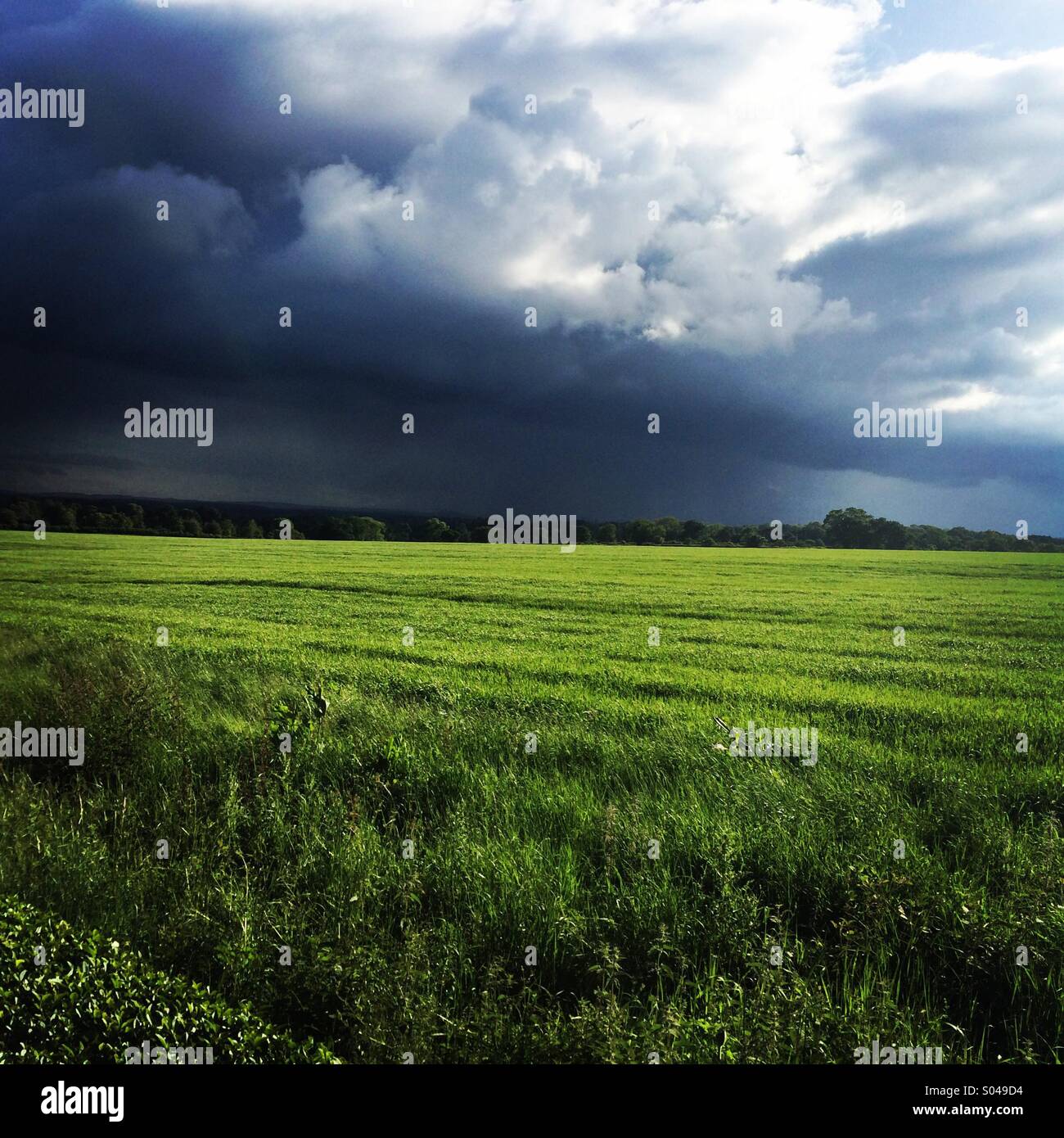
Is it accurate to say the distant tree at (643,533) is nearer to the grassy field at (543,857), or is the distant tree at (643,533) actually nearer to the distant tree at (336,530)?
the distant tree at (336,530)

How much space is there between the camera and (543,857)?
636cm

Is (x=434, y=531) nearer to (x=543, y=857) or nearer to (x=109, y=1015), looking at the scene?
(x=543, y=857)

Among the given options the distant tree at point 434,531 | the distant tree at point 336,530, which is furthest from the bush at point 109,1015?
the distant tree at point 336,530

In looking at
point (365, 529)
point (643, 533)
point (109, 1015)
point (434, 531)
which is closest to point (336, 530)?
point (365, 529)

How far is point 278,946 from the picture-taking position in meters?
5.16

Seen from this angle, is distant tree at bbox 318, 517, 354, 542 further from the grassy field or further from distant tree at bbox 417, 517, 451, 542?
the grassy field

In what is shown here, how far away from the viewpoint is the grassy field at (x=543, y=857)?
4551 mm

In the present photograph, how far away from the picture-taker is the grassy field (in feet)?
14.9

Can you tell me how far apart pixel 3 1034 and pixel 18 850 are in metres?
2.69

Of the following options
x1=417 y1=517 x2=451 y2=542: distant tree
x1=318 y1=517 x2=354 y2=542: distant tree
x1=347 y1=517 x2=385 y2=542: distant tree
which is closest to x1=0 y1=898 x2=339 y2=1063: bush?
x1=417 y1=517 x2=451 y2=542: distant tree

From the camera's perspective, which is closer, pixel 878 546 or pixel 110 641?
pixel 110 641
